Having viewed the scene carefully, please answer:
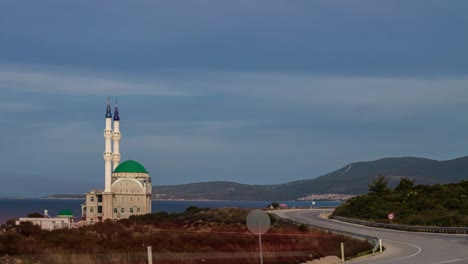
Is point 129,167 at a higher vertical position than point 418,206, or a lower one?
higher

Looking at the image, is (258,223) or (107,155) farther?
(107,155)

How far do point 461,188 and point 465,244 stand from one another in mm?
43514

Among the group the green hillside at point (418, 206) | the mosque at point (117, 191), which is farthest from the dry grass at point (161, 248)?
the mosque at point (117, 191)

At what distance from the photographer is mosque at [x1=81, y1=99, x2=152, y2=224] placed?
376 feet

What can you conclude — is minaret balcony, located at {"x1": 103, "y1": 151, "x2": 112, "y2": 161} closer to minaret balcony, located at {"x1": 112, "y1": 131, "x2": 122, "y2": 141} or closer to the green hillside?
minaret balcony, located at {"x1": 112, "y1": 131, "x2": 122, "y2": 141}

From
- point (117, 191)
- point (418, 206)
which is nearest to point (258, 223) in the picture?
point (418, 206)

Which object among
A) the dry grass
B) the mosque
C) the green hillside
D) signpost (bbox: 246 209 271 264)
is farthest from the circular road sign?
the mosque

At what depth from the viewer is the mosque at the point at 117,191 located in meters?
115

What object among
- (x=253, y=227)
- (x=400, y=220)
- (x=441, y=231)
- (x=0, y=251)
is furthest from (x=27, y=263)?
(x=400, y=220)

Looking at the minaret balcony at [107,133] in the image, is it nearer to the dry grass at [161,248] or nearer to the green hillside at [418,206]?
the green hillside at [418,206]

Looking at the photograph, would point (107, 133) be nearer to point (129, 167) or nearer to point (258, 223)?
point (129, 167)

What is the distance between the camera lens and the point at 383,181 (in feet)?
298

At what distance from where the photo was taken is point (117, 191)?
114750 mm

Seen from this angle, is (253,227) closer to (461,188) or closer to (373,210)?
(373,210)
